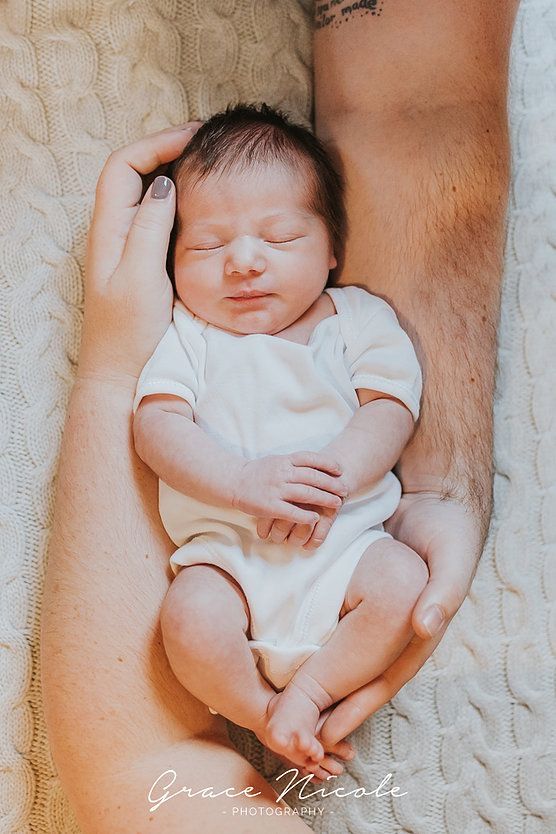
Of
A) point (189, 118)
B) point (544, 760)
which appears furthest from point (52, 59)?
point (544, 760)

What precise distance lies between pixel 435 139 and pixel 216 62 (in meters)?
0.41

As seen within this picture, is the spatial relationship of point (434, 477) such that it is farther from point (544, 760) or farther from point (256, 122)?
point (256, 122)

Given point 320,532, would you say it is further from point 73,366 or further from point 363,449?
point 73,366

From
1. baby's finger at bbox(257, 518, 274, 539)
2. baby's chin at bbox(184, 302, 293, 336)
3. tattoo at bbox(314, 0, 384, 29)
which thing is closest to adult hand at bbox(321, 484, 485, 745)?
baby's finger at bbox(257, 518, 274, 539)

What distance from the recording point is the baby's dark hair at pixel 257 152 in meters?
1.29

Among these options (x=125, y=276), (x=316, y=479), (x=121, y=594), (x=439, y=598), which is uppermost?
(x=125, y=276)

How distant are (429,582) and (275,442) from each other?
0.28 m

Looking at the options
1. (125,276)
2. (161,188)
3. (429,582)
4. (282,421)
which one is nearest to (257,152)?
(161,188)

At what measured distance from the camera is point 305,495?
1.12 meters

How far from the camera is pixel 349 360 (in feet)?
4.25

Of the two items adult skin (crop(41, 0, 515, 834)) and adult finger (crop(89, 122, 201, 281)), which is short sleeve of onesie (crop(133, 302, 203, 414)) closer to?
adult skin (crop(41, 0, 515, 834))

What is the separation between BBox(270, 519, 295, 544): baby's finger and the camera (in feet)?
3.76

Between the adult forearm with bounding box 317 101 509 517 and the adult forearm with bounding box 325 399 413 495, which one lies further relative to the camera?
the adult forearm with bounding box 317 101 509 517

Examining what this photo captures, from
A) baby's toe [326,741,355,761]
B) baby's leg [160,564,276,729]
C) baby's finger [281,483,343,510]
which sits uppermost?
baby's finger [281,483,343,510]
